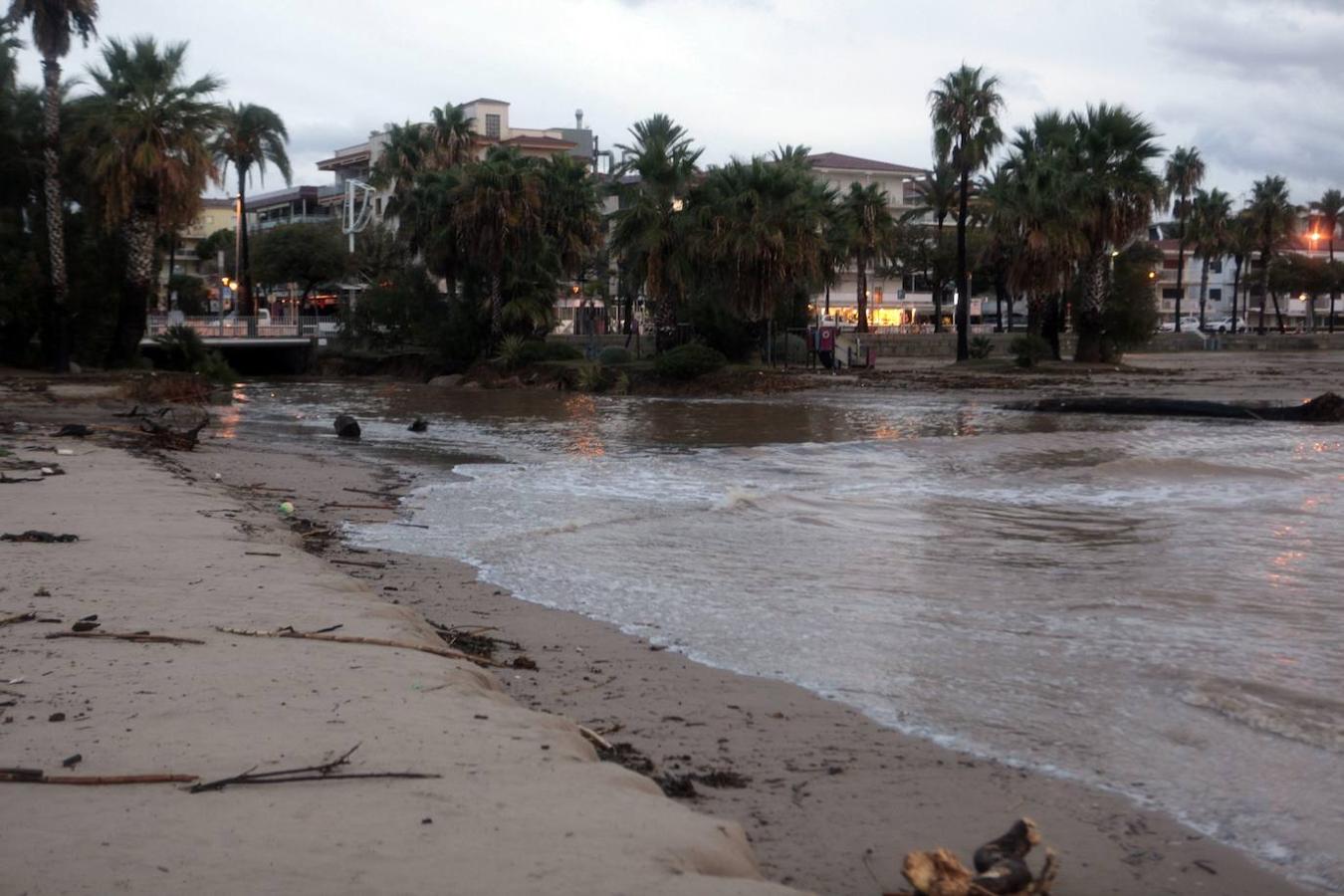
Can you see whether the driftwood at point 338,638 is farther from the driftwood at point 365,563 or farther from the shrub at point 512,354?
the shrub at point 512,354

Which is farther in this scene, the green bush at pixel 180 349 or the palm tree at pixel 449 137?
the palm tree at pixel 449 137

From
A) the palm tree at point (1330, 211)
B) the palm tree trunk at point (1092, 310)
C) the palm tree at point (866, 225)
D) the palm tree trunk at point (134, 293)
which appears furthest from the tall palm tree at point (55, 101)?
the palm tree at point (1330, 211)

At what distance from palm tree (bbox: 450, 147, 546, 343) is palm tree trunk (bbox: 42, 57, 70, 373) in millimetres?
13841

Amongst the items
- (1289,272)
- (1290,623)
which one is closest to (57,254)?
(1290,623)

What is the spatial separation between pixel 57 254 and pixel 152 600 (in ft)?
112

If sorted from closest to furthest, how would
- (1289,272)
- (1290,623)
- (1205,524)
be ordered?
(1290,623) < (1205,524) < (1289,272)

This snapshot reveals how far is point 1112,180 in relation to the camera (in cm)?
4428

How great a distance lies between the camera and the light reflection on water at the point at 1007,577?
6086mm

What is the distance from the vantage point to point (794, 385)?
128ft

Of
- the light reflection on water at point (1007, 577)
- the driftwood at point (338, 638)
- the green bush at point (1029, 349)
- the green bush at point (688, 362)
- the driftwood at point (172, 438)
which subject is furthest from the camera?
the green bush at point (1029, 349)

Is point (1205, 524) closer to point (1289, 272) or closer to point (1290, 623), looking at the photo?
point (1290, 623)

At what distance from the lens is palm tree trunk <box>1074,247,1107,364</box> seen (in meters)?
46.3

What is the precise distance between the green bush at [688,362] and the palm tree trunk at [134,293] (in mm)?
15922

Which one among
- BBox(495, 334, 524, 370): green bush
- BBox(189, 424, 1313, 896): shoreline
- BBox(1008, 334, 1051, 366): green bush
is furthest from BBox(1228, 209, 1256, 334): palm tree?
BBox(189, 424, 1313, 896): shoreline
